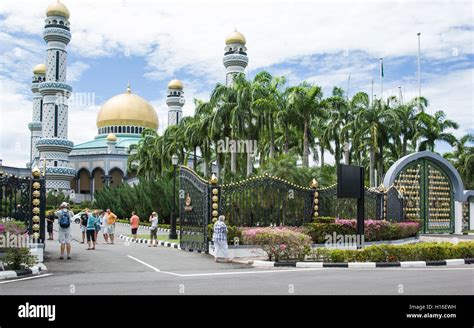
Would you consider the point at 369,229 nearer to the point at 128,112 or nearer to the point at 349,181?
the point at 349,181

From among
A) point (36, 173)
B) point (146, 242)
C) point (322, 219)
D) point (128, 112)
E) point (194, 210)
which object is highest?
point (128, 112)

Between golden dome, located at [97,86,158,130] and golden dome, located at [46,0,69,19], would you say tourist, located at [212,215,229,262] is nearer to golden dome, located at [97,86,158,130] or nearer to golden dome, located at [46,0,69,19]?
golden dome, located at [46,0,69,19]

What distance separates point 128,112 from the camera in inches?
3201

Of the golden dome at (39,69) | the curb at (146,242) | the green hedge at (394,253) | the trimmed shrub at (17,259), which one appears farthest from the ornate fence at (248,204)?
the golden dome at (39,69)

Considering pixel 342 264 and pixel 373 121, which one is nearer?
pixel 342 264

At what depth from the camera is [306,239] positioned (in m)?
15.5

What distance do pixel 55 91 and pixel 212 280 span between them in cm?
5760

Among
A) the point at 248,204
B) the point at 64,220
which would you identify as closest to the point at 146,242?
the point at 248,204

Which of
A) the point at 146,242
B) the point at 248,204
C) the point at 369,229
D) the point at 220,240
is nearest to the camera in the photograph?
the point at 220,240

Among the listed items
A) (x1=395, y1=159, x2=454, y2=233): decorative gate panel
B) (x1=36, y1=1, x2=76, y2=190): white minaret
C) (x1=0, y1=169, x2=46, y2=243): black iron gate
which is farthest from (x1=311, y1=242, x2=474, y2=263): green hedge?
(x1=36, y1=1, x2=76, y2=190): white minaret

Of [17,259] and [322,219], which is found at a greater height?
[322,219]

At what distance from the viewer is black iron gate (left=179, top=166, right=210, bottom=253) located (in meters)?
18.0

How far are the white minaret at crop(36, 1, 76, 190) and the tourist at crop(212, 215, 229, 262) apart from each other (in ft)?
170
